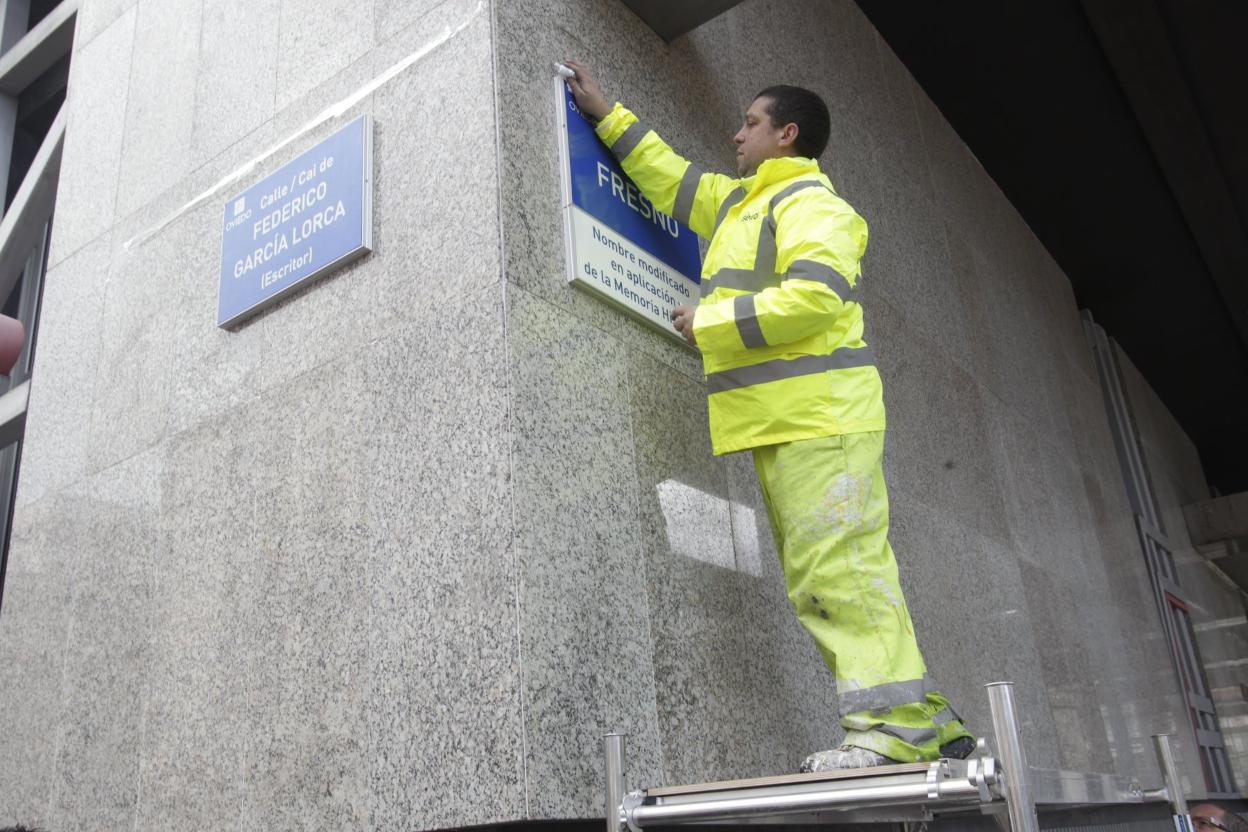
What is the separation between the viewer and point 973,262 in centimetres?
765

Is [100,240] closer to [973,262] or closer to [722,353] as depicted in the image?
[722,353]

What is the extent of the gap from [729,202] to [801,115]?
15.3 inches

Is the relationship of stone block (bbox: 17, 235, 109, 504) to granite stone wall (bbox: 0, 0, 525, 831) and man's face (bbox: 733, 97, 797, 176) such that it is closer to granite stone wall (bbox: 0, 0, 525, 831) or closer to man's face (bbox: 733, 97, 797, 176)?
granite stone wall (bbox: 0, 0, 525, 831)

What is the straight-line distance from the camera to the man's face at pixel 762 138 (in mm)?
3807

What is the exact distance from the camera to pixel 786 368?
3.27m

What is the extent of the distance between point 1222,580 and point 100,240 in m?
15.3

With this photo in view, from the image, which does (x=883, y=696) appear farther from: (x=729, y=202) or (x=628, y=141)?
(x=628, y=141)

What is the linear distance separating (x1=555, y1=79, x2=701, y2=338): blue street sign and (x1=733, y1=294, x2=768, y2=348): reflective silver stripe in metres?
0.51

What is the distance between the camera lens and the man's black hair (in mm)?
3805

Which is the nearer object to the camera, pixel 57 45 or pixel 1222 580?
pixel 57 45

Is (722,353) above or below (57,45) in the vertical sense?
below

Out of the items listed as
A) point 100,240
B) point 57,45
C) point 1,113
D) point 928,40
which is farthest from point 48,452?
point 928,40

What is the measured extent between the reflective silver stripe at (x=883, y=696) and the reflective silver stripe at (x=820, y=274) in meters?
1.08

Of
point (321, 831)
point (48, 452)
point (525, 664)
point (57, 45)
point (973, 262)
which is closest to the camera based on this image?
point (525, 664)
